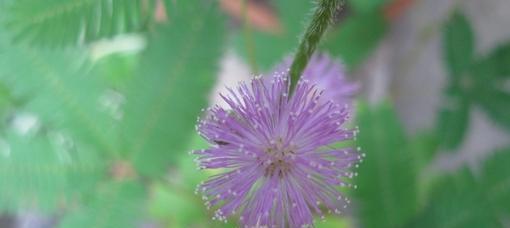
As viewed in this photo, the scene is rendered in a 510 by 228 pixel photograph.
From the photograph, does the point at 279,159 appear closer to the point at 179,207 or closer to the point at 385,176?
the point at 385,176

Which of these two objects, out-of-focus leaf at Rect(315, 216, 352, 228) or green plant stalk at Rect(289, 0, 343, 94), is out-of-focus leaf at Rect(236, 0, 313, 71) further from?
green plant stalk at Rect(289, 0, 343, 94)

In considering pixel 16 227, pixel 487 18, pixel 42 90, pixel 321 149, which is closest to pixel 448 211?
pixel 321 149

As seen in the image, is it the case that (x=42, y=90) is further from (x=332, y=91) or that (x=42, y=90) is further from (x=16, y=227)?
(x=16, y=227)

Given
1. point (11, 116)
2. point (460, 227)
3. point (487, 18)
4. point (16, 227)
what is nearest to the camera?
point (460, 227)

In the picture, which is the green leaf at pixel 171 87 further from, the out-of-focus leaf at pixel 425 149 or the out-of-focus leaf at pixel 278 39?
the out-of-focus leaf at pixel 425 149

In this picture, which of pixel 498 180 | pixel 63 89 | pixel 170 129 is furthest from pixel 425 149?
pixel 63 89

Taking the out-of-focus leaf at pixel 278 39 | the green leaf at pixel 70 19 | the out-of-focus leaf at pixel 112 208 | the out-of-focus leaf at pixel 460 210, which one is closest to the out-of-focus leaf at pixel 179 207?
the out-of-focus leaf at pixel 112 208
